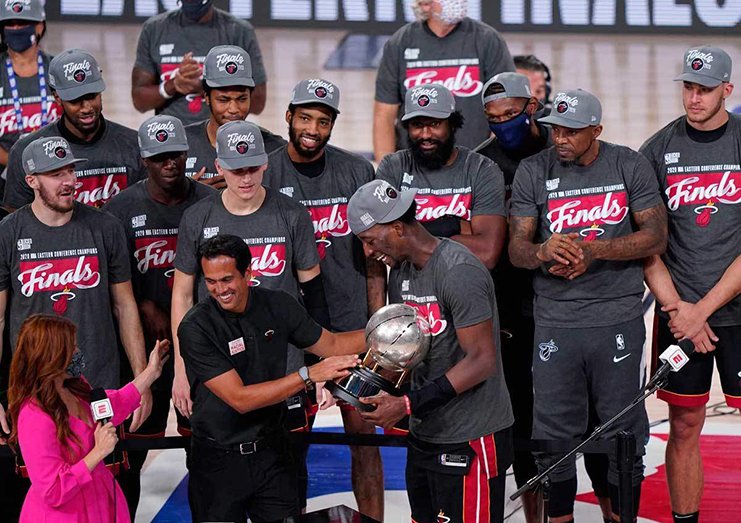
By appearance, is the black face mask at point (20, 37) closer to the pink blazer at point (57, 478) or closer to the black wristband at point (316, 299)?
the black wristband at point (316, 299)

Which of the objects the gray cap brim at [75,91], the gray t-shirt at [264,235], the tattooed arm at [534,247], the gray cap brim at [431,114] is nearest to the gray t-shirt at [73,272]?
the gray t-shirt at [264,235]

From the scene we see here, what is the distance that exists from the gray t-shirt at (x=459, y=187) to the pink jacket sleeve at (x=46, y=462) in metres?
2.24

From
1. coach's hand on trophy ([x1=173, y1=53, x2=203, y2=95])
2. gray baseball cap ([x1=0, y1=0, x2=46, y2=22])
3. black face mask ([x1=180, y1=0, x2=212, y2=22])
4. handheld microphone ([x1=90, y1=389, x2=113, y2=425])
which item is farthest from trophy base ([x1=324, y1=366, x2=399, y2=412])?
black face mask ([x1=180, y1=0, x2=212, y2=22])

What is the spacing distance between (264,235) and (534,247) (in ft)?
4.46

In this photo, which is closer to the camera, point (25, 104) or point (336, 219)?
point (336, 219)

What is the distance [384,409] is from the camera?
4.13 m

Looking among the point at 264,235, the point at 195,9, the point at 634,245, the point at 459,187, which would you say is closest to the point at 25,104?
the point at 195,9

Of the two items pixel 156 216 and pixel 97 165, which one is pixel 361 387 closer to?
pixel 156 216

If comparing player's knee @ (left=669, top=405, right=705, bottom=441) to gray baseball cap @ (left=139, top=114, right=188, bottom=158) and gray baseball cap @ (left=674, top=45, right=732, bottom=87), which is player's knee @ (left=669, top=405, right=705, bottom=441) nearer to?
gray baseball cap @ (left=674, top=45, right=732, bottom=87)

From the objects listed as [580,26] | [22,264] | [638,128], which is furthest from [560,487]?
[580,26]

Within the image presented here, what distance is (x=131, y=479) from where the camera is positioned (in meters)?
5.79

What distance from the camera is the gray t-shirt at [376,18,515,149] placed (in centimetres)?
681

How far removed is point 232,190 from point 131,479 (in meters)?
1.75

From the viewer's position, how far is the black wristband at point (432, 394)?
13.8 feet
